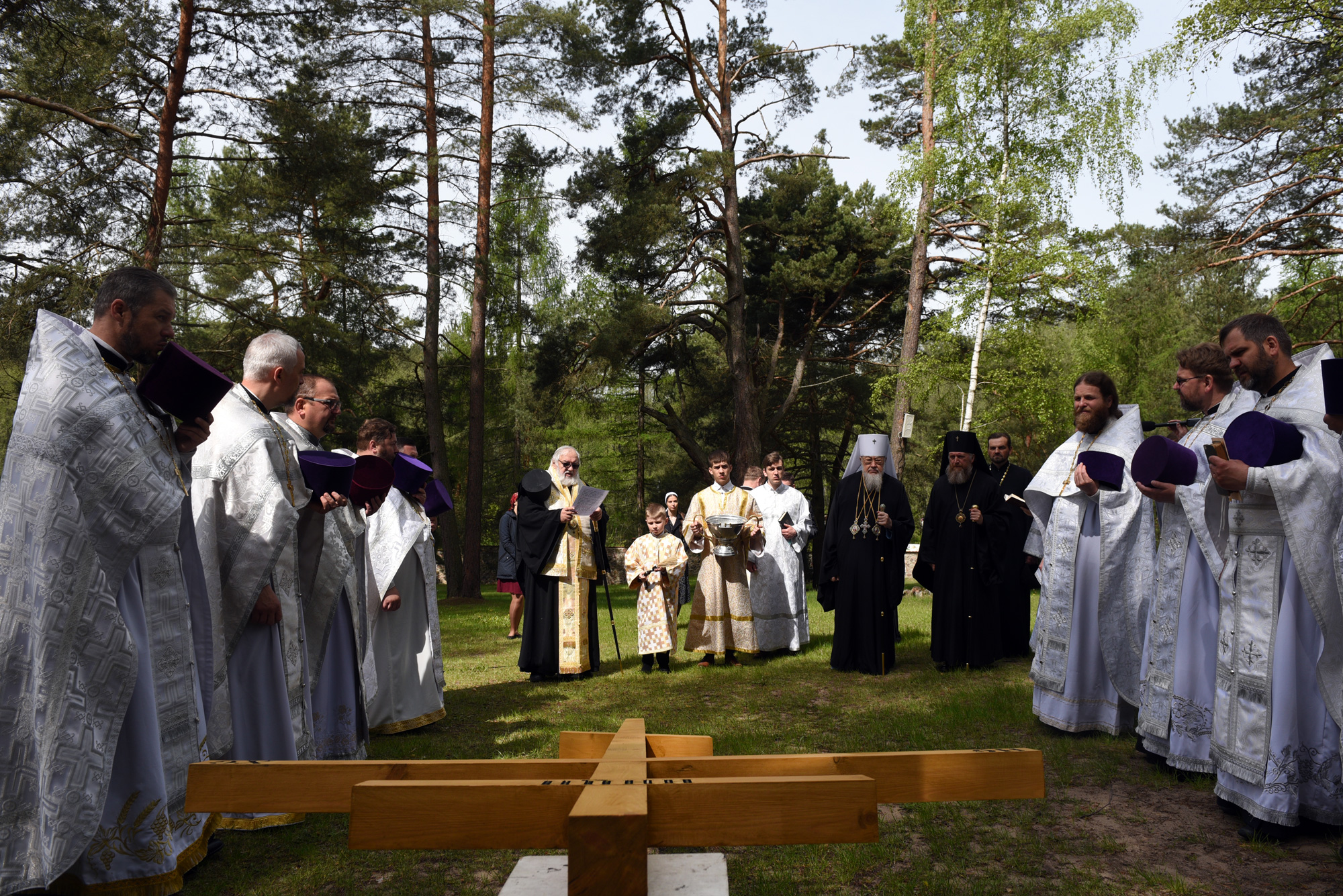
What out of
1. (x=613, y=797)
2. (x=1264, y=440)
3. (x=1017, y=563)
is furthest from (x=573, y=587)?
(x=613, y=797)

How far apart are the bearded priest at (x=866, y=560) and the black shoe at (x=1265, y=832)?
4.55 meters

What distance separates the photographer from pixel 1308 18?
14148 mm

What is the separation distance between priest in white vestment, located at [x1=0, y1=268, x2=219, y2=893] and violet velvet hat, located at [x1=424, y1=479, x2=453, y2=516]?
354cm

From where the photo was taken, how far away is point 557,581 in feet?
28.6

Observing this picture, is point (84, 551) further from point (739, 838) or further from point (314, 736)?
point (739, 838)

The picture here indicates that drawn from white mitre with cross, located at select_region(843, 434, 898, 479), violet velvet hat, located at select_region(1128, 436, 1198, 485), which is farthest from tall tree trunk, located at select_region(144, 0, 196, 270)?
violet velvet hat, located at select_region(1128, 436, 1198, 485)

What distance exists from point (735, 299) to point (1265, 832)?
17.9 meters

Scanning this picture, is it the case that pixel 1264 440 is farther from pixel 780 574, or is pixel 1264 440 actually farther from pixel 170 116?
pixel 170 116

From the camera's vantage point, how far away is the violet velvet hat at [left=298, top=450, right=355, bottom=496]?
418 cm

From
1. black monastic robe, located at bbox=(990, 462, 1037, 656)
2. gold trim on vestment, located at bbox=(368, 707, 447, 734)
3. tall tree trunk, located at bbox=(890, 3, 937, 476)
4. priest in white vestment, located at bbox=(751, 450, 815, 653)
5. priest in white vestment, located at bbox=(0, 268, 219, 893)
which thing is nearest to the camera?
priest in white vestment, located at bbox=(0, 268, 219, 893)

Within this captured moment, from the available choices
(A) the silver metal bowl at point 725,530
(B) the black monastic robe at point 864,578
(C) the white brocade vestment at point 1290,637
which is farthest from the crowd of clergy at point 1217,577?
(A) the silver metal bowl at point 725,530

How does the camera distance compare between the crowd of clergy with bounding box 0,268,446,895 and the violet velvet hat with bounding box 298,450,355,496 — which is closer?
the crowd of clergy with bounding box 0,268,446,895

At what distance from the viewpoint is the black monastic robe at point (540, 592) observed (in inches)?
336

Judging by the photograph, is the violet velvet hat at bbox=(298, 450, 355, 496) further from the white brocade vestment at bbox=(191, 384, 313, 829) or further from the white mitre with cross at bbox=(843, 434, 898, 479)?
the white mitre with cross at bbox=(843, 434, 898, 479)
